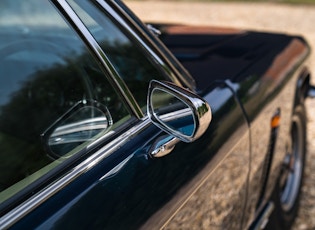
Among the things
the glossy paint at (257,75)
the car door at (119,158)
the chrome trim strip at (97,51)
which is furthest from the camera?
the glossy paint at (257,75)

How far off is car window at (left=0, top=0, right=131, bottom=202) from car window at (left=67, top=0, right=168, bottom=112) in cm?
7

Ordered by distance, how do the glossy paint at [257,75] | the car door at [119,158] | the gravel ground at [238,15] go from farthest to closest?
1. the gravel ground at [238,15]
2. the glossy paint at [257,75]
3. the car door at [119,158]

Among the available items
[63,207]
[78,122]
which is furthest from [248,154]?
[63,207]

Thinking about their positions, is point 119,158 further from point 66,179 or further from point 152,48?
point 152,48

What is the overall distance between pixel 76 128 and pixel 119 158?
0.99 ft

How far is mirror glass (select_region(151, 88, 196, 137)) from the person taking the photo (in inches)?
56.0

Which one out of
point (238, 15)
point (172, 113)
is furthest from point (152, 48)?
point (238, 15)

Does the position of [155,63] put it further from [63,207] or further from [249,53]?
[249,53]

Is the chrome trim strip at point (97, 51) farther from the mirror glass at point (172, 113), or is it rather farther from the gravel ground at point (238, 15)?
the gravel ground at point (238, 15)

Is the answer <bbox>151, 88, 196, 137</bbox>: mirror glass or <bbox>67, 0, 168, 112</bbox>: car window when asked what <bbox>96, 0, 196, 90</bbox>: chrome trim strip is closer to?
<bbox>67, 0, 168, 112</bbox>: car window

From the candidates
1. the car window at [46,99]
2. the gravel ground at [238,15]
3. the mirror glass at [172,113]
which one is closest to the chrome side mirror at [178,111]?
the mirror glass at [172,113]

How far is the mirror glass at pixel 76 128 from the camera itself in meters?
1.49

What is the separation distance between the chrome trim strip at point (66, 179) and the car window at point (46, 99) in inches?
2.2

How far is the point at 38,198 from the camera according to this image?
1.14 metres
